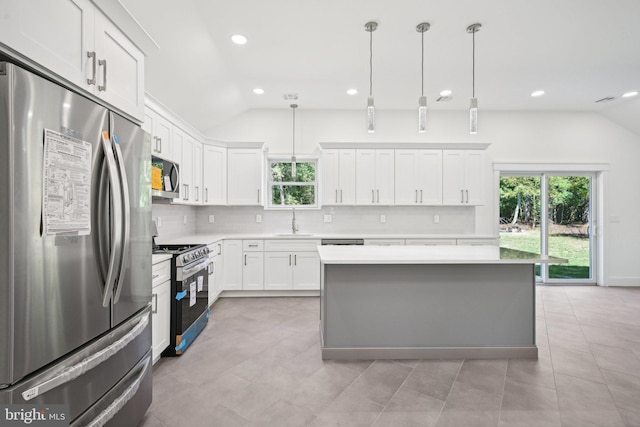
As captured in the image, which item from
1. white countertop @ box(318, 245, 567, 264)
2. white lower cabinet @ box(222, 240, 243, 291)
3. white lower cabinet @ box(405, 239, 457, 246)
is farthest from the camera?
white lower cabinet @ box(405, 239, 457, 246)

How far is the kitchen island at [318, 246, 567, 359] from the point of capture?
2586mm

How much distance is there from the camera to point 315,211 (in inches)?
203

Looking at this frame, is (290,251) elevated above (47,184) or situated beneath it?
situated beneath

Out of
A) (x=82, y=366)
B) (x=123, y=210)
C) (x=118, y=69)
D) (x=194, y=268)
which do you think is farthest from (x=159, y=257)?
(x=118, y=69)

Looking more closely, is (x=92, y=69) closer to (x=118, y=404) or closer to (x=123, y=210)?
(x=123, y=210)

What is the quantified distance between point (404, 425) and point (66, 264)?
196 cm

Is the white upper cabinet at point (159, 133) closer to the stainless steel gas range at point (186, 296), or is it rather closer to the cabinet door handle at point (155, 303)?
the stainless steel gas range at point (186, 296)

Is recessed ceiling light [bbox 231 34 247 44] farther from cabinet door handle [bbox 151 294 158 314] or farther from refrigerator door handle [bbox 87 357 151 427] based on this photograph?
refrigerator door handle [bbox 87 357 151 427]

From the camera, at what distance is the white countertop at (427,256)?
2350mm

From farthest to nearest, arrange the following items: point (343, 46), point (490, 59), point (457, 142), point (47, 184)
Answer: point (457, 142) → point (490, 59) → point (343, 46) → point (47, 184)

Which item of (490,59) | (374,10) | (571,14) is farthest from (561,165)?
(374,10)

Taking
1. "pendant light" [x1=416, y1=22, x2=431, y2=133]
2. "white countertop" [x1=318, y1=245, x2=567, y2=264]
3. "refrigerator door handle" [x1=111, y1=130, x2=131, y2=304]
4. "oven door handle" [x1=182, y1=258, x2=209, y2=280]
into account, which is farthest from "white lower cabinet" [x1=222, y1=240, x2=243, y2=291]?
"pendant light" [x1=416, y1=22, x2=431, y2=133]

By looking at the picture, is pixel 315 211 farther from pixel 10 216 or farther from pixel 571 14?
pixel 10 216

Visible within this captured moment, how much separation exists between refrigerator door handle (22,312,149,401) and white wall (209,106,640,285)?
3975mm
